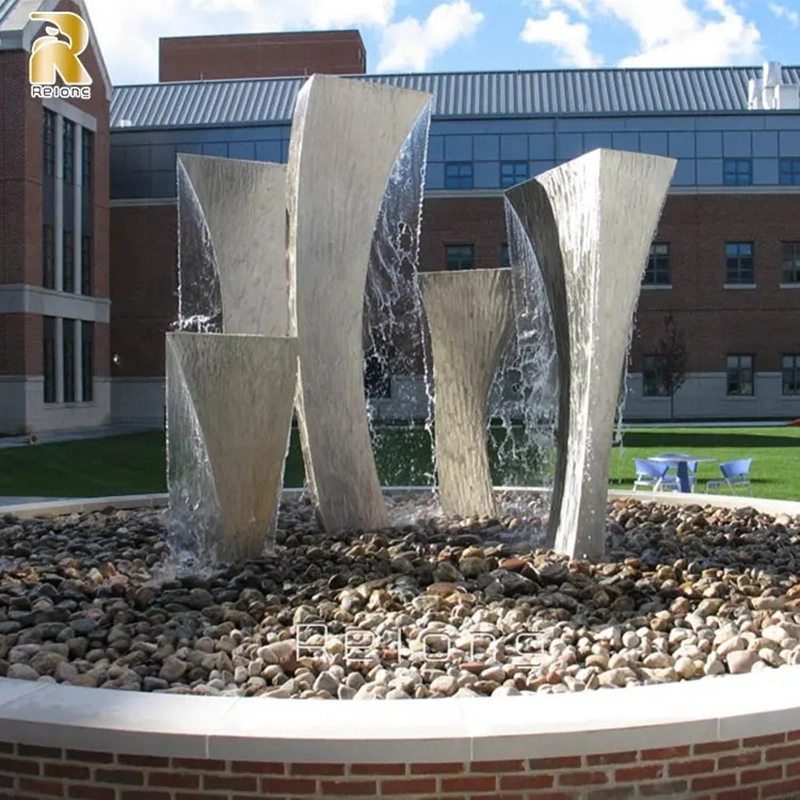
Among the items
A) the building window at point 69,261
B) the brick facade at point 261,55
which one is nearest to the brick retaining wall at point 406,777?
the building window at point 69,261

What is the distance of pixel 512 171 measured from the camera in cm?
3694

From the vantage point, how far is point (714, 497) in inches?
412

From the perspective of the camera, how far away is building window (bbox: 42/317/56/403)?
3119cm

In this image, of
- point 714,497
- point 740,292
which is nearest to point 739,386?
point 740,292

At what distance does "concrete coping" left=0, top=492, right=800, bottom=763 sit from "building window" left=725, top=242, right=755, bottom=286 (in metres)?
35.6

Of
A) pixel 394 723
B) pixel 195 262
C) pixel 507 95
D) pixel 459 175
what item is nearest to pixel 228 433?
pixel 195 262

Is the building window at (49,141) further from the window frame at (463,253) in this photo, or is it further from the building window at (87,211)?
the window frame at (463,253)

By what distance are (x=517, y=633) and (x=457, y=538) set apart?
246 cm

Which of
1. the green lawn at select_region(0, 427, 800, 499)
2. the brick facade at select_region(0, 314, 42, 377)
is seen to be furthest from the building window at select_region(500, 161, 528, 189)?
the brick facade at select_region(0, 314, 42, 377)

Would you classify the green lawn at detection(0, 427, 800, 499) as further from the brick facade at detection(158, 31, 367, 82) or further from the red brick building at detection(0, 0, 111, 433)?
the brick facade at detection(158, 31, 367, 82)

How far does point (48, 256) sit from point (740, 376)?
2228 centimetres

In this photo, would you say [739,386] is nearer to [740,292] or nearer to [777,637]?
[740,292]

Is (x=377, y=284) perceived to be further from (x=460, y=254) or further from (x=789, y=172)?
(x=789, y=172)

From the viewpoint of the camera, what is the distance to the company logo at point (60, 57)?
30.2 meters
